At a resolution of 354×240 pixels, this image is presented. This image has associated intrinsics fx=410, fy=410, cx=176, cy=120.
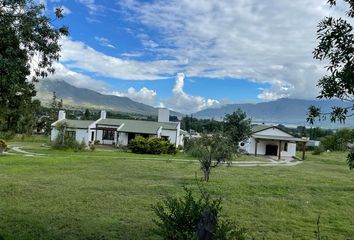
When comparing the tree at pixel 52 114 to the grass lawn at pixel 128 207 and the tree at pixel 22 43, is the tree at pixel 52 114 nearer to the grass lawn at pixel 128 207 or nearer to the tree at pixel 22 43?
the grass lawn at pixel 128 207

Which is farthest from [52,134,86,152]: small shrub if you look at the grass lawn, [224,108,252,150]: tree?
the grass lawn

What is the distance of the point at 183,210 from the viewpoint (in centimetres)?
739

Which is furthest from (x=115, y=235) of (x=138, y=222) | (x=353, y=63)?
(x=353, y=63)

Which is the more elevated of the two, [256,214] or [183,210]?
[183,210]

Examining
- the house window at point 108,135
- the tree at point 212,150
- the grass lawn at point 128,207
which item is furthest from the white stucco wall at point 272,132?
the grass lawn at point 128,207

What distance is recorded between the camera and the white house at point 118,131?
6034 centimetres

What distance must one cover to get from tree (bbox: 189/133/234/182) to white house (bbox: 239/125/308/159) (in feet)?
118

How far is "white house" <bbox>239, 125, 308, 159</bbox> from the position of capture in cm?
5862

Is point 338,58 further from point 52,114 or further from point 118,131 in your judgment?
point 52,114

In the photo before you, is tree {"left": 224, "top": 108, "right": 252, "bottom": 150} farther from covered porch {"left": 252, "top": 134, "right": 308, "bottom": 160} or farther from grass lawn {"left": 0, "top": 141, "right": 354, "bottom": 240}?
grass lawn {"left": 0, "top": 141, "right": 354, "bottom": 240}

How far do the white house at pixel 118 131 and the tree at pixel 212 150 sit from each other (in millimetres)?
35925

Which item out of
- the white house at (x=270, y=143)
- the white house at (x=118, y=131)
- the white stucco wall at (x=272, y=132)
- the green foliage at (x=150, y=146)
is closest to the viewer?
the green foliage at (x=150, y=146)

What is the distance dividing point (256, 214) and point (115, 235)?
5.18 metres

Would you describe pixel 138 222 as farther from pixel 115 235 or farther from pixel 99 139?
pixel 99 139
